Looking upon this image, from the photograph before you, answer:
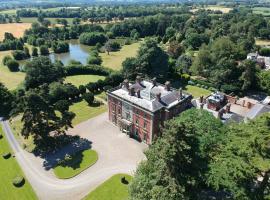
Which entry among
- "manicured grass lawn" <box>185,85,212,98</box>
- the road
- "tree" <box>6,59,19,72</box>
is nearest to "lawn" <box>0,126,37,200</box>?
the road

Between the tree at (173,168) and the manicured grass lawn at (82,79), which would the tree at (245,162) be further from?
the manicured grass lawn at (82,79)

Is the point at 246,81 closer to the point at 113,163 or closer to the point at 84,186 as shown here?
the point at 113,163

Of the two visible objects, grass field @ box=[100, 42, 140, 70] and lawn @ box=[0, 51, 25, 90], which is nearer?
lawn @ box=[0, 51, 25, 90]

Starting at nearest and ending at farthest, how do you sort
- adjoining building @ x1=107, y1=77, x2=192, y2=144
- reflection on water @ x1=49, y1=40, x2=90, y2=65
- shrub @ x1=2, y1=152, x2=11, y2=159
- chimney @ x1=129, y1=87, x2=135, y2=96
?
shrub @ x1=2, y1=152, x2=11, y2=159
adjoining building @ x1=107, y1=77, x2=192, y2=144
chimney @ x1=129, y1=87, x2=135, y2=96
reflection on water @ x1=49, y1=40, x2=90, y2=65

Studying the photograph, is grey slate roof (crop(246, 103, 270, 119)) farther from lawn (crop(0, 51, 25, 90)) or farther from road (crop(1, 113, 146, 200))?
lawn (crop(0, 51, 25, 90))

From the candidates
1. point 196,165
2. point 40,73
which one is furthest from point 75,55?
point 196,165

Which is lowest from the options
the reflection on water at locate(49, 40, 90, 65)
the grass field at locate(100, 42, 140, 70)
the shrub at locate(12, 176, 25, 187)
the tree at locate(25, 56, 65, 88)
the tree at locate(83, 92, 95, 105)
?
the reflection on water at locate(49, 40, 90, 65)
